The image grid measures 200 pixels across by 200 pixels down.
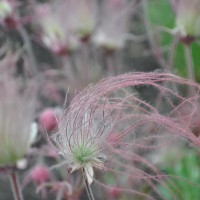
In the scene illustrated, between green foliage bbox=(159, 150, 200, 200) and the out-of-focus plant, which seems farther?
green foliage bbox=(159, 150, 200, 200)

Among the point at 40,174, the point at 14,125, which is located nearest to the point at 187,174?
the point at 40,174

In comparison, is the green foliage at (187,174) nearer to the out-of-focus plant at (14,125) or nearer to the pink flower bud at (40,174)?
the pink flower bud at (40,174)

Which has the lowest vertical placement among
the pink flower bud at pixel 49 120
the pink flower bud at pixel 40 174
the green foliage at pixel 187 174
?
the green foliage at pixel 187 174

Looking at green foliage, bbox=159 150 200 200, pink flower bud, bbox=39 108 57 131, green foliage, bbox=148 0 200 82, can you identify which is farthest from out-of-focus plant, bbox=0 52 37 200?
green foliage, bbox=148 0 200 82

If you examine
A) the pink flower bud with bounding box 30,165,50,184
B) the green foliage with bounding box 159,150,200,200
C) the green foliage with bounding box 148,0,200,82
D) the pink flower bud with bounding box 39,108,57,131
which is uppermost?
the green foliage with bounding box 148,0,200,82

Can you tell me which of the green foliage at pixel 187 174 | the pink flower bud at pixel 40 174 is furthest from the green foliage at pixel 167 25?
the pink flower bud at pixel 40 174

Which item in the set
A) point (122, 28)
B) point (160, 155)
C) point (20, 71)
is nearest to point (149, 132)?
point (160, 155)

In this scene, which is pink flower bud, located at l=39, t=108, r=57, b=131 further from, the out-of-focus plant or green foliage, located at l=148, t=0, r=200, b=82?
green foliage, located at l=148, t=0, r=200, b=82

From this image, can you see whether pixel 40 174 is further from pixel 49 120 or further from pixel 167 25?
pixel 167 25

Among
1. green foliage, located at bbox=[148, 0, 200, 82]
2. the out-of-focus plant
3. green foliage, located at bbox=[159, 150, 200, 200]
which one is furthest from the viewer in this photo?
green foliage, located at bbox=[148, 0, 200, 82]
